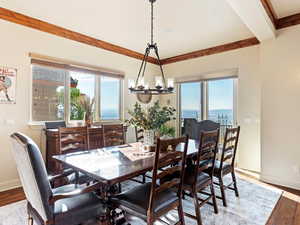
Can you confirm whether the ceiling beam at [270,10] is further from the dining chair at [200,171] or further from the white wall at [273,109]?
the dining chair at [200,171]

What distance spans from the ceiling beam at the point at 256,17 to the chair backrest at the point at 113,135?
2326 millimetres

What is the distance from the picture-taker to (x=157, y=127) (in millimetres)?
2365

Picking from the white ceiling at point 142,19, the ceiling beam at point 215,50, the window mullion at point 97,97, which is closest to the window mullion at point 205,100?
the ceiling beam at point 215,50

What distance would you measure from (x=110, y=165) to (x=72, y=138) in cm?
91

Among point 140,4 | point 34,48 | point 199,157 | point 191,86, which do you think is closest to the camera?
point 199,157

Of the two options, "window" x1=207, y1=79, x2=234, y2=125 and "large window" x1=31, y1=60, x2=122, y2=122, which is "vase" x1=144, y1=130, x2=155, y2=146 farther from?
"window" x1=207, y1=79, x2=234, y2=125

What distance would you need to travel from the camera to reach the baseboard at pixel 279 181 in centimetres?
298

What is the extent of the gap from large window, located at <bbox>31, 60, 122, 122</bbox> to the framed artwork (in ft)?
1.03

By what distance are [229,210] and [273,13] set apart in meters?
3.07

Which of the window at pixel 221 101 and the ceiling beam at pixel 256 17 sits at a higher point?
the ceiling beam at pixel 256 17

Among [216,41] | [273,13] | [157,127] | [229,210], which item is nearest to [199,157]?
[157,127]

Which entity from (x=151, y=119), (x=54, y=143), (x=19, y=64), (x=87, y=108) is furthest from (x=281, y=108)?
(x=19, y=64)

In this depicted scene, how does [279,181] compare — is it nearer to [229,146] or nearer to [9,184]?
[229,146]

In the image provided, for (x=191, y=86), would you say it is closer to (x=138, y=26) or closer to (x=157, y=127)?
(x=138, y=26)
